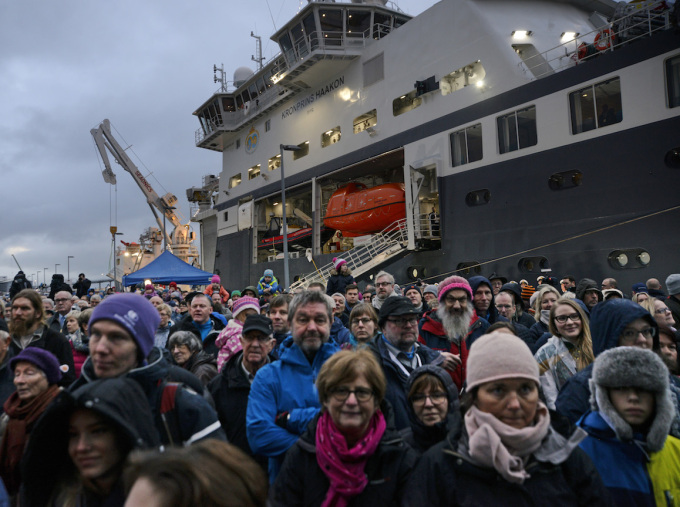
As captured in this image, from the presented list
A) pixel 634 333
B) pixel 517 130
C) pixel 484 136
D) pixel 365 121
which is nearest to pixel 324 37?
pixel 365 121

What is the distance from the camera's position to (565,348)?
359 centimetres

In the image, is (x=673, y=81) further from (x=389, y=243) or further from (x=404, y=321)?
(x=404, y=321)

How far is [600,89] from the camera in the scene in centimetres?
1216

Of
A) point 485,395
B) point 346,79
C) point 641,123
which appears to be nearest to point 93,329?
point 485,395

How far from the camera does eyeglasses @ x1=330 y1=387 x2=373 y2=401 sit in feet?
7.29

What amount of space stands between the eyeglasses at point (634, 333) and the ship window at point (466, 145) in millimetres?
12875

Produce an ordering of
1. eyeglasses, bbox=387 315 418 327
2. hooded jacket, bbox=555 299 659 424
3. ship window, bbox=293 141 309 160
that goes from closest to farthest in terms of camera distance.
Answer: hooded jacket, bbox=555 299 659 424 < eyeglasses, bbox=387 315 418 327 < ship window, bbox=293 141 309 160

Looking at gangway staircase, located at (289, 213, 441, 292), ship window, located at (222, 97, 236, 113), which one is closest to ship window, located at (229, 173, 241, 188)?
ship window, located at (222, 97, 236, 113)

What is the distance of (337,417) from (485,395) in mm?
716

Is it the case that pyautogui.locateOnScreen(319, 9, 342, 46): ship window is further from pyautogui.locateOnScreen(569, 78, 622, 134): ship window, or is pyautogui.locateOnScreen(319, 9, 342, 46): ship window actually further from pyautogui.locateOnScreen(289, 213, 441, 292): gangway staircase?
pyautogui.locateOnScreen(569, 78, 622, 134): ship window

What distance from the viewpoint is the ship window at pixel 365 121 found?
19.4 m

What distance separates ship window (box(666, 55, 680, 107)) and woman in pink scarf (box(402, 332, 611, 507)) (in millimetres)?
11923

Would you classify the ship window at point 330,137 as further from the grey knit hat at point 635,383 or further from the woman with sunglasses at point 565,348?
the grey knit hat at point 635,383

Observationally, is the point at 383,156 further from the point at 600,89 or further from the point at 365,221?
the point at 600,89
